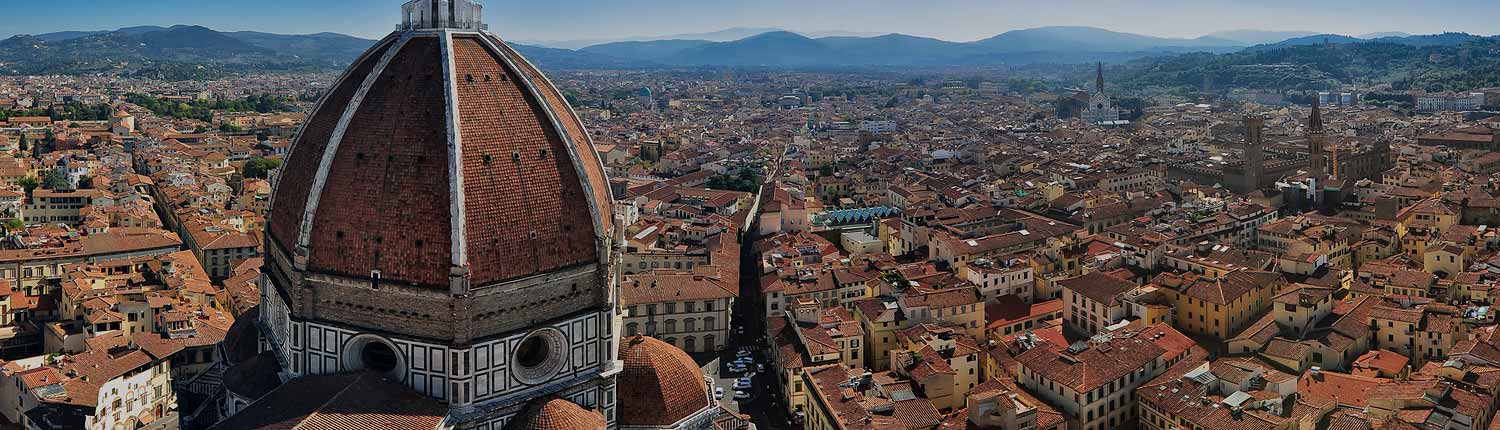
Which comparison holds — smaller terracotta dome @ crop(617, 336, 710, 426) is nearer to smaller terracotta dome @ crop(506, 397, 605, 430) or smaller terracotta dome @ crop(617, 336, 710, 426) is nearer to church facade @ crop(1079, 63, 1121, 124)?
smaller terracotta dome @ crop(506, 397, 605, 430)

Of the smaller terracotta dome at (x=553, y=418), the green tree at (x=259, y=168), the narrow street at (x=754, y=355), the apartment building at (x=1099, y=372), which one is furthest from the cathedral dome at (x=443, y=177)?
the green tree at (x=259, y=168)

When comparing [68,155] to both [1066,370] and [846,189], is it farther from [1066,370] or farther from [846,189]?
[1066,370]

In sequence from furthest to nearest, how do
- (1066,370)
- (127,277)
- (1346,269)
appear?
(1346,269) → (127,277) → (1066,370)

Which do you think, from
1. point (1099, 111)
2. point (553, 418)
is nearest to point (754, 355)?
point (553, 418)

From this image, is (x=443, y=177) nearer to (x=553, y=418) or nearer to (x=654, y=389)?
(x=553, y=418)

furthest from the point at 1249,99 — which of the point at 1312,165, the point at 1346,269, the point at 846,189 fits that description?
the point at 1346,269

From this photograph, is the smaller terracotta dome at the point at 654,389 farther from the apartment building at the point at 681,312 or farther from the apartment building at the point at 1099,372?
the apartment building at the point at 681,312
